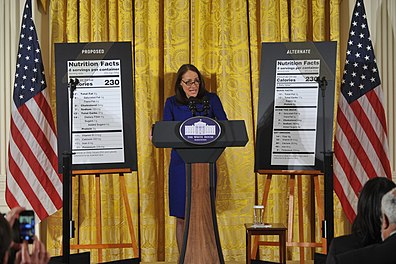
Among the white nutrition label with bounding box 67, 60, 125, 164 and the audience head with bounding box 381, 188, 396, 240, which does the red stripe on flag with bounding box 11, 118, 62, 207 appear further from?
the audience head with bounding box 381, 188, 396, 240

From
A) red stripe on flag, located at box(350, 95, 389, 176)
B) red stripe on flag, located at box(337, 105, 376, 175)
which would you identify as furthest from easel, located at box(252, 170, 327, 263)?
red stripe on flag, located at box(350, 95, 389, 176)

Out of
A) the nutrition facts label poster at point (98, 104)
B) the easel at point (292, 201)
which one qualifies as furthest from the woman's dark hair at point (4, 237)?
the easel at point (292, 201)

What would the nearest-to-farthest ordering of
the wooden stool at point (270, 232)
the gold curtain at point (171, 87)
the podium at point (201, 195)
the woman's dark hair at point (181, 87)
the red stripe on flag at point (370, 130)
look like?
the podium at point (201, 195) → the wooden stool at point (270, 232) → the woman's dark hair at point (181, 87) → the red stripe on flag at point (370, 130) → the gold curtain at point (171, 87)

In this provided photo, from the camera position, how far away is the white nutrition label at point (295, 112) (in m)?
5.69

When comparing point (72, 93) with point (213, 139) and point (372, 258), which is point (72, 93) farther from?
point (372, 258)

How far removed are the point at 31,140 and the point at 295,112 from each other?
2.05 meters

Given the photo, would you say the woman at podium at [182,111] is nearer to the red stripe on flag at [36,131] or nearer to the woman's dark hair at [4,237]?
the red stripe on flag at [36,131]

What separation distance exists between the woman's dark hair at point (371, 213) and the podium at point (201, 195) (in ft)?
7.13

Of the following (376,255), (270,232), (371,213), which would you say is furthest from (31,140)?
(376,255)

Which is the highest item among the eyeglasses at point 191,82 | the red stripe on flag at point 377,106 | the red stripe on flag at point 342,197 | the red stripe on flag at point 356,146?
the eyeglasses at point 191,82

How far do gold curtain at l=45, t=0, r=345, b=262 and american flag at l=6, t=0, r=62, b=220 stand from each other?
384mm

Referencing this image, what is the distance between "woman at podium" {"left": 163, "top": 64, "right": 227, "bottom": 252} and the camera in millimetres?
5750

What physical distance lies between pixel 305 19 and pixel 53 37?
212 centimetres

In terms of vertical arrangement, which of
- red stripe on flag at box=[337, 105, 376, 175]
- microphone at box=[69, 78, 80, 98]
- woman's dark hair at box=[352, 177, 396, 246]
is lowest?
woman's dark hair at box=[352, 177, 396, 246]
